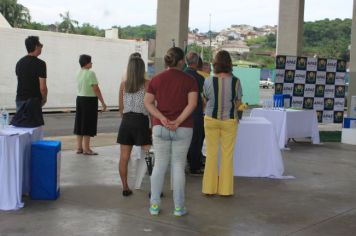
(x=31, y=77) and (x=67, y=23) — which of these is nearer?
(x=31, y=77)

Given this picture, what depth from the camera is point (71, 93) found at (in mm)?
19766

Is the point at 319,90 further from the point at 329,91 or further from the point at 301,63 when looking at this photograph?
the point at 301,63

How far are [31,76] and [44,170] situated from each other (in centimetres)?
111

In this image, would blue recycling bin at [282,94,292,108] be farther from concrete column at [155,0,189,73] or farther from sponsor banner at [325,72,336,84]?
concrete column at [155,0,189,73]

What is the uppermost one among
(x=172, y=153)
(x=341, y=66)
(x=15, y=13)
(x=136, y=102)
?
(x=15, y=13)

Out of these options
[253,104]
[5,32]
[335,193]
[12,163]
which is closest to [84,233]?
[12,163]

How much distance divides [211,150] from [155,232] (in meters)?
1.67

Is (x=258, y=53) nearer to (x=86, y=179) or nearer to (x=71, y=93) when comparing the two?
(x=71, y=93)

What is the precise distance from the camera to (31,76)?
6.05 meters

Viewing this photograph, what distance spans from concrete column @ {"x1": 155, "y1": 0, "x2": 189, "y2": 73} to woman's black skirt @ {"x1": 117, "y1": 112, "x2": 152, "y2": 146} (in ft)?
25.1

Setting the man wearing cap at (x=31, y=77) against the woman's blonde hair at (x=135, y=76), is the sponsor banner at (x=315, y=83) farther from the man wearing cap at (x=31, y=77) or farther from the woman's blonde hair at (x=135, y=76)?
the man wearing cap at (x=31, y=77)

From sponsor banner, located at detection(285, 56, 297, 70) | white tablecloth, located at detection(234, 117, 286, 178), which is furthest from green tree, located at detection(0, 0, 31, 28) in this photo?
white tablecloth, located at detection(234, 117, 286, 178)

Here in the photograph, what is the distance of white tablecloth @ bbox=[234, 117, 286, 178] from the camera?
7.49 m

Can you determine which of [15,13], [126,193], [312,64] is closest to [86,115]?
[126,193]
